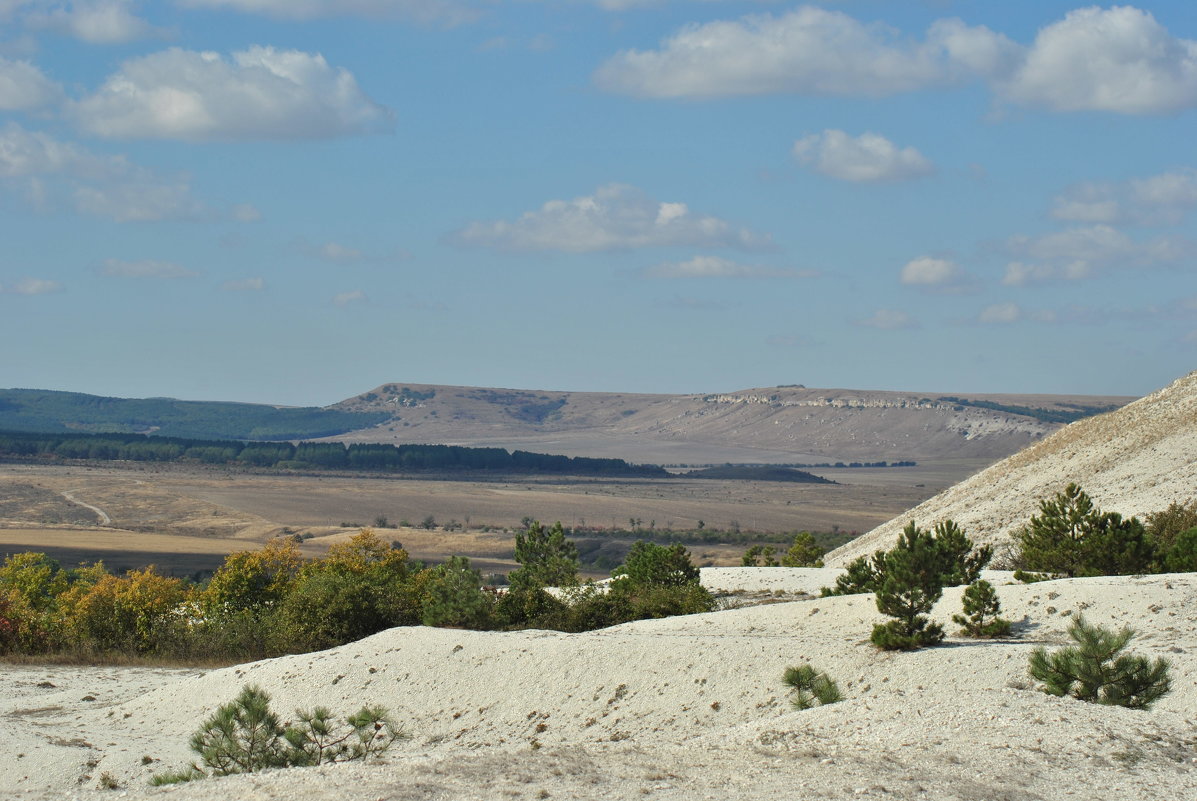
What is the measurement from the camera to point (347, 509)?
371 feet

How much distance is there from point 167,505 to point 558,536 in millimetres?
88564

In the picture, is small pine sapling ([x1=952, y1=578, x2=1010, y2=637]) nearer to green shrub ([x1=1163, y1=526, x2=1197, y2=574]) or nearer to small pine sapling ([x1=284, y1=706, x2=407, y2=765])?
green shrub ([x1=1163, y1=526, x2=1197, y2=574])

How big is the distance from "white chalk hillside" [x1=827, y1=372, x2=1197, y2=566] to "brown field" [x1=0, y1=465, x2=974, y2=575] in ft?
65.2

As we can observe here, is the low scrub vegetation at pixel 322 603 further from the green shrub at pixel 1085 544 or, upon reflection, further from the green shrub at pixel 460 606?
the green shrub at pixel 1085 544

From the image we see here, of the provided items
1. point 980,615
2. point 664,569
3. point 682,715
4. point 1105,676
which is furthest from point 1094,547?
point 682,715

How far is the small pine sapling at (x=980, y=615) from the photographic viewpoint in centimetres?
1767

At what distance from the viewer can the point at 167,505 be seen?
4355 inches

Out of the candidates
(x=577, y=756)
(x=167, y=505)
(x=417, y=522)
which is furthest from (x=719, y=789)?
(x=167, y=505)

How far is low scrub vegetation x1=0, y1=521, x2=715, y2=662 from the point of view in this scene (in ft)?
79.0

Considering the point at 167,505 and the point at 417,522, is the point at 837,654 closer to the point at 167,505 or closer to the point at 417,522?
the point at 417,522

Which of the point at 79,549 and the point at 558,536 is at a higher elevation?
the point at 558,536

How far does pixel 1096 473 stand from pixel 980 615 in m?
28.6

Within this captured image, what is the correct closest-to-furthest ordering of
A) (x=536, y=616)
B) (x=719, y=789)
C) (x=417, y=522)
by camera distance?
(x=719, y=789), (x=536, y=616), (x=417, y=522)

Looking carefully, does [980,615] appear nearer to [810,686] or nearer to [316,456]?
[810,686]
